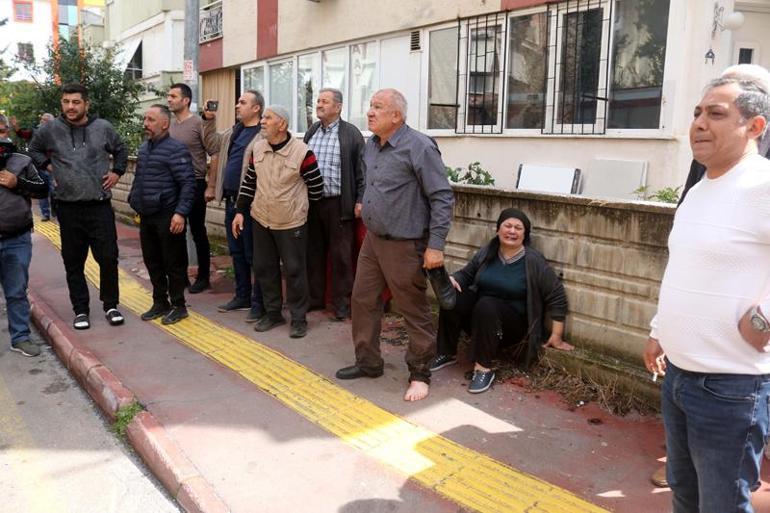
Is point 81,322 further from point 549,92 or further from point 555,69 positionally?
point 555,69

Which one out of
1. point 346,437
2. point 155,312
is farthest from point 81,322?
point 346,437

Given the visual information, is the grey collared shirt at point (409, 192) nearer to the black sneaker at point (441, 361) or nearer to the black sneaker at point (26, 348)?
the black sneaker at point (441, 361)

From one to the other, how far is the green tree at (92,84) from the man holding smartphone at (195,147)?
8.38 meters

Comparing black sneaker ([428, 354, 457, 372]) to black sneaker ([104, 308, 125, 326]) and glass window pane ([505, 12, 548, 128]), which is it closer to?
black sneaker ([104, 308, 125, 326])

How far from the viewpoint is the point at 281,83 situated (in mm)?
11617

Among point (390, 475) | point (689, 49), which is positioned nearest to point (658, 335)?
point (390, 475)

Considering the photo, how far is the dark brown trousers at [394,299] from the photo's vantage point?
4.31 m

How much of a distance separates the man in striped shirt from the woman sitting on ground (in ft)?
4.76

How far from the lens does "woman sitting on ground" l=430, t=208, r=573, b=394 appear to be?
177 inches

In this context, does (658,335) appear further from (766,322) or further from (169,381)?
(169,381)

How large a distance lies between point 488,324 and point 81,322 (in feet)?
12.1

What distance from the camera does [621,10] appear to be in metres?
6.49

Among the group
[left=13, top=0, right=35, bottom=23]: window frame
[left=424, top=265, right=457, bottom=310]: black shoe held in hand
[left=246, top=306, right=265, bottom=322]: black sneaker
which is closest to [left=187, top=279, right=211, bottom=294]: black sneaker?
[left=246, top=306, right=265, bottom=322]: black sneaker

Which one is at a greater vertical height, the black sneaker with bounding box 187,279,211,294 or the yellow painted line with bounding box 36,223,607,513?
the black sneaker with bounding box 187,279,211,294
